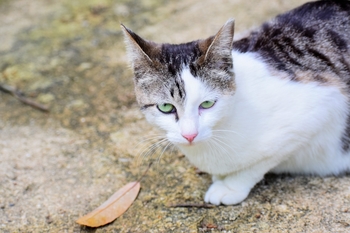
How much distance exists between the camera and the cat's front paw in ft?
7.82

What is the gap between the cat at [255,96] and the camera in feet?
6.70

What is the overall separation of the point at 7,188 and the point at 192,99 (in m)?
1.36

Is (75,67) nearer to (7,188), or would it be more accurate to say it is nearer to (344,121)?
(7,188)

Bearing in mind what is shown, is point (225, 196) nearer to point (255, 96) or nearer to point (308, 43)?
point (255, 96)

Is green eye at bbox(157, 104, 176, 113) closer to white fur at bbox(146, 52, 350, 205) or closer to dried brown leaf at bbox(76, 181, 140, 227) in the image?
white fur at bbox(146, 52, 350, 205)

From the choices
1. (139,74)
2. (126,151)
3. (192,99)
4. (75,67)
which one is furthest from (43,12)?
(192,99)

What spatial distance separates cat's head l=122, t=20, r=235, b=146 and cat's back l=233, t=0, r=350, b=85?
373 mm

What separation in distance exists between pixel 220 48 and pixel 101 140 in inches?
53.8

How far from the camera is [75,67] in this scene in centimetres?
396


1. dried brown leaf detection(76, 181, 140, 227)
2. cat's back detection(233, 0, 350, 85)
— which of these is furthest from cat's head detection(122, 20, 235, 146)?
dried brown leaf detection(76, 181, 140, 227)

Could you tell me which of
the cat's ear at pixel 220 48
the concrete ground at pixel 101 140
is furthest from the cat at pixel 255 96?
the concrete ground at pixel 101 140

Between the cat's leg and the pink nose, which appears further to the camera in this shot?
the cat's leg

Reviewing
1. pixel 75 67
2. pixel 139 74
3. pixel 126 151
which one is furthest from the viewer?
pixel 75 67

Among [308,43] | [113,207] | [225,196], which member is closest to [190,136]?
[225,196]
